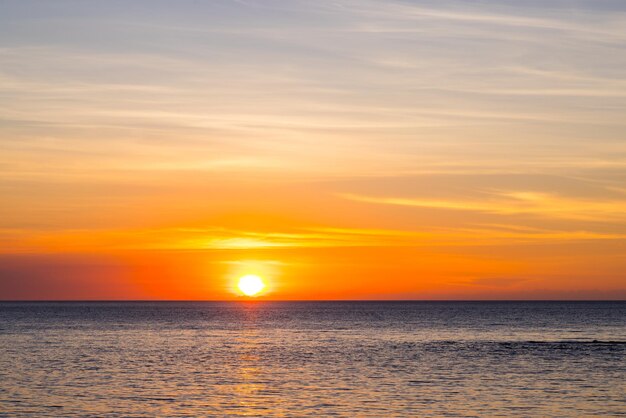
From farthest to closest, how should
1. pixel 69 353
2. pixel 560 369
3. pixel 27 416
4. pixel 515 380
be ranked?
pixel 69 353
pixel 560 369
pixel 515 380
pixel 27 416

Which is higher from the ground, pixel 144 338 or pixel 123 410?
pixel 144 338

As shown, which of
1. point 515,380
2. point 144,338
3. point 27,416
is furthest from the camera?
point 144,338

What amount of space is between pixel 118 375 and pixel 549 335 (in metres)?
74.8

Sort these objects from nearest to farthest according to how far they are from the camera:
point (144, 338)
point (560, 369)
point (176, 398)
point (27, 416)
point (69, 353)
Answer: point (27, 416) → point (176, 398) → point (560, 369) → point (69, 353) → point (144, 338)

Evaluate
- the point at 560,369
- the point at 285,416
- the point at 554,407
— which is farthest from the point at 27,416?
the point at 560,369

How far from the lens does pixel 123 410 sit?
4847cm

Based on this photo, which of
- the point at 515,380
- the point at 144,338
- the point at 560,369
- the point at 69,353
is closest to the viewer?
the point at 515,380

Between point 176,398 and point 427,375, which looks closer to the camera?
point 176,398

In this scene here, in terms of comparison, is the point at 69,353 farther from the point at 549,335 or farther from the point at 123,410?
the point at 549,335

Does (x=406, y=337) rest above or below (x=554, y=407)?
above

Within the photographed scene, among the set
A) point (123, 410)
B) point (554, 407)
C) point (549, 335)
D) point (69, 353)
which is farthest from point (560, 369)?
point (549, 335)

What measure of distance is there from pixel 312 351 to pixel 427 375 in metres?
27.0

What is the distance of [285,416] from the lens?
46.8 metres

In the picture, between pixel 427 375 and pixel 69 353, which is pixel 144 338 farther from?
pixel 427 375
